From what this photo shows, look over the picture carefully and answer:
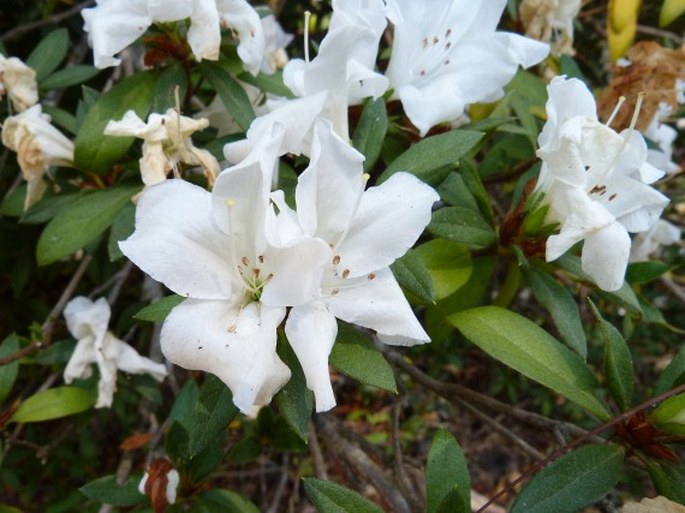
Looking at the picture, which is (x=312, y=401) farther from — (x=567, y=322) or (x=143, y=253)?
(x=567, y=322)

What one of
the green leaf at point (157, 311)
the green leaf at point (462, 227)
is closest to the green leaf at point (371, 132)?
the green leaf at point (462, 227)

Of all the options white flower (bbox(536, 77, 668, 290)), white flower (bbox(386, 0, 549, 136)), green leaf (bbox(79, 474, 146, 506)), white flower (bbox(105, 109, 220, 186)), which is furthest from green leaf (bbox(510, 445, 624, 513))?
green leaf (bbox(79, 474, 146, 506))

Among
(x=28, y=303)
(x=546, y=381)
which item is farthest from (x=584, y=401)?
(x=28, y=303)

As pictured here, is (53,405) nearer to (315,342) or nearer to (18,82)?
(18,82)

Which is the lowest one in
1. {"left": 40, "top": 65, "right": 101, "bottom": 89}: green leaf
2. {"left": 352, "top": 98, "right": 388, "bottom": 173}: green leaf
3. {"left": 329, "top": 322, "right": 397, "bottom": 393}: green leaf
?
{"left": 40, "top": 65, "right": 101, "bottom": 89}: green leaf

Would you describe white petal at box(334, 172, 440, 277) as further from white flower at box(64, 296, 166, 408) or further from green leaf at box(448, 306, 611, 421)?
white flower at box(64, 296, 166, 408)

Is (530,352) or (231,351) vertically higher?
(231,351)

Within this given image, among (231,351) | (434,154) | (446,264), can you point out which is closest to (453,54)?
(434,154)
